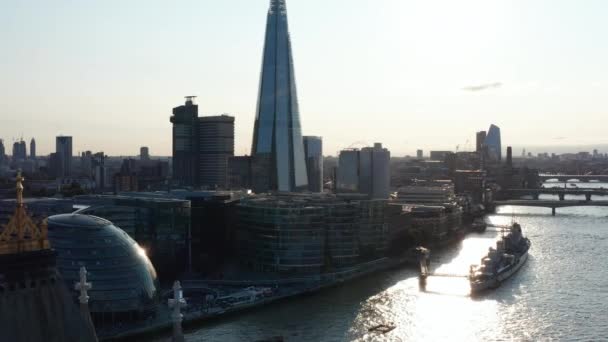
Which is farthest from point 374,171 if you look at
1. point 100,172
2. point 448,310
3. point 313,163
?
point 448,310

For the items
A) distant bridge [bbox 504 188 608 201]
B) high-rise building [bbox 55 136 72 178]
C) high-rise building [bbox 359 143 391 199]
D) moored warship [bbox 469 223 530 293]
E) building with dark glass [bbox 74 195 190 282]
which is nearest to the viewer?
moored warship [bbox 469 223 530 293]

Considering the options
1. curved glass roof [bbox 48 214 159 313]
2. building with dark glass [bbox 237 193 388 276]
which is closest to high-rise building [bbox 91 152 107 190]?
building with dark glass [bbox 237 193 388 276]

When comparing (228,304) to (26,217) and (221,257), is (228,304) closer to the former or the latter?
(221,257)

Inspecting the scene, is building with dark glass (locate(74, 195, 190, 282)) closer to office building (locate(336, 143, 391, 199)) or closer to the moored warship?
the moored warship

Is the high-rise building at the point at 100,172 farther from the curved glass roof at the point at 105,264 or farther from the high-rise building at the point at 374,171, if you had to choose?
the curved glass roof at the point at 105,264

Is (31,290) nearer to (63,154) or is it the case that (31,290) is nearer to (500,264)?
(500,264)

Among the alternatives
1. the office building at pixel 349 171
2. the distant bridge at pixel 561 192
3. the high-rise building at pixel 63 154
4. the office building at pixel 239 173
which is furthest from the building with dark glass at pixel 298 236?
the high-rise building at pixel 63 154

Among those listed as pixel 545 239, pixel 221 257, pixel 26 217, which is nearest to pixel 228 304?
pixel 221 257
